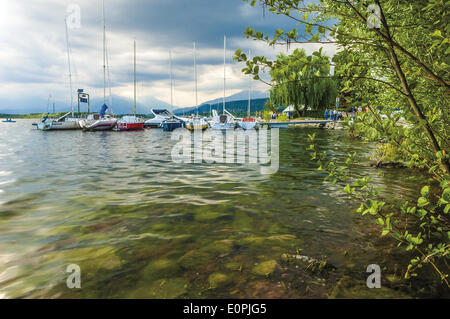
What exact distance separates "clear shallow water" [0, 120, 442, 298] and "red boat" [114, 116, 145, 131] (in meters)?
41.9

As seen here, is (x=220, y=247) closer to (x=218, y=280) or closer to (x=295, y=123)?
(x=218, y=280)

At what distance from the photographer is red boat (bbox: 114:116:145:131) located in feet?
163

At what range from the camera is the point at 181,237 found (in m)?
5.18

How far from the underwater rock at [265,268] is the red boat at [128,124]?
50.1 metres

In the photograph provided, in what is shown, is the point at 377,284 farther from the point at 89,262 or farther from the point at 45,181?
the point at 45,181

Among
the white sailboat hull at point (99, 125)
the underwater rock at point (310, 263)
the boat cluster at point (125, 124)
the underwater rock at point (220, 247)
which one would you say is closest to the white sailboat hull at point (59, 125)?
the boat cluster at point (125, 124)

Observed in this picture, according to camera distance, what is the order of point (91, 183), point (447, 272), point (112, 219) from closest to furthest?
1. point (447, 272)
2. point (112, 219)
3. point (91, 183)

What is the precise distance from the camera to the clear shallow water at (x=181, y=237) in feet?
12.0

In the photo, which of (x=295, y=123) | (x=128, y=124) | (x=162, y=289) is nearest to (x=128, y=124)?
(x=128, y=124)

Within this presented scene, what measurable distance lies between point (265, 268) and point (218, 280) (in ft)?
2.48

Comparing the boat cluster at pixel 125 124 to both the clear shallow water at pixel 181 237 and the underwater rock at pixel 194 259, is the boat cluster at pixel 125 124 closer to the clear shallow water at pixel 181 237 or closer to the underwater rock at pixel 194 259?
the clear shallow water at pixel 181 237
